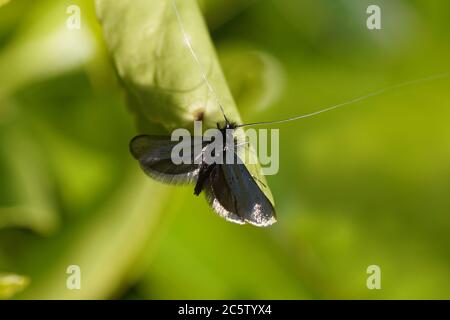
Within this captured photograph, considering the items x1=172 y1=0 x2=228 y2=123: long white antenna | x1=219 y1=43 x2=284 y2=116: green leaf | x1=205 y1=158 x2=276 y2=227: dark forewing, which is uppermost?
x1=219 y1=43 x2=284 y2=116: green leaf

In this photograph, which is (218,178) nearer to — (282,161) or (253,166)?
(253,166)

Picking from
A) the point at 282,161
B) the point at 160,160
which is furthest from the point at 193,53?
the point at 282,161

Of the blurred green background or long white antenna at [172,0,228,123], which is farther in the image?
the blurred green background

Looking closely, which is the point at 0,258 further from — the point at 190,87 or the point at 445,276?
the point at 445,276

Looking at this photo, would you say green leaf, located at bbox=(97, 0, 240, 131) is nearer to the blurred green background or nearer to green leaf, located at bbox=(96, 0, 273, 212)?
green leaf, located at bbox=(96, 0, 273, 212)

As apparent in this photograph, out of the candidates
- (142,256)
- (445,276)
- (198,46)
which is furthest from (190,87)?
(445,276)

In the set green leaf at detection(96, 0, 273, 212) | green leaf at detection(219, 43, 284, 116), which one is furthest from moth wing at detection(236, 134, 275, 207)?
green leaf at detection(219, 43, 284, 116)

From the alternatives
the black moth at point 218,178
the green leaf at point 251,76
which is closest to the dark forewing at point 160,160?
the black moth at point 218,178
